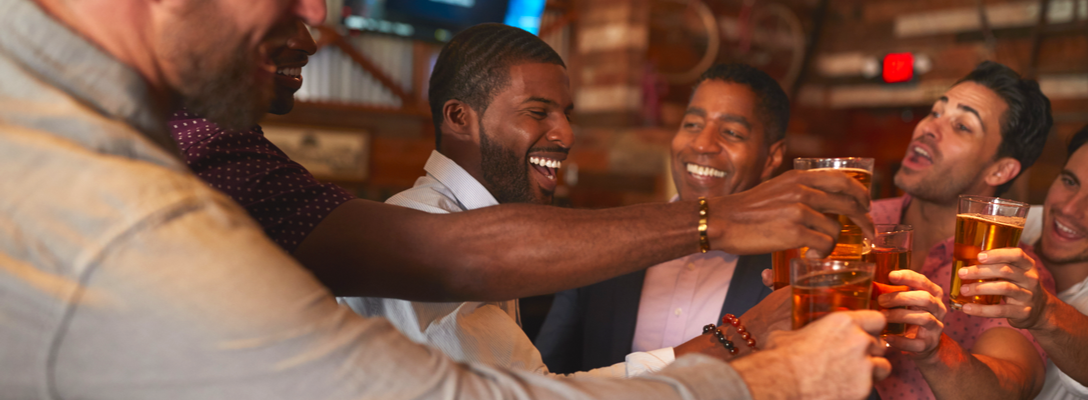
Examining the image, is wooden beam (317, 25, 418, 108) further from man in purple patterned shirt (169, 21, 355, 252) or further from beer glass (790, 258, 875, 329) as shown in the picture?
beer glass (790, 258, 875, 329)

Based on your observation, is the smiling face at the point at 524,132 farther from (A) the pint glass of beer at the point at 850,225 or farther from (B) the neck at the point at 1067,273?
(B) the neck at the point at 1067,273

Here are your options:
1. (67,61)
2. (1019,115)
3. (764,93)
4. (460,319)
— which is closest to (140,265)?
(67,61)

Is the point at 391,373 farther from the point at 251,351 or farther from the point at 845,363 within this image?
the point at 845,363

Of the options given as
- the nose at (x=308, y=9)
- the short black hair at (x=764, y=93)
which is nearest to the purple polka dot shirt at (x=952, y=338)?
the short black hair at (x=764, y=93)

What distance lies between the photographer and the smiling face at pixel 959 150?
194cm

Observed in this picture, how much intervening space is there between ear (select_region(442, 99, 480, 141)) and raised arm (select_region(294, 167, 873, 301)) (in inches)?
20.2

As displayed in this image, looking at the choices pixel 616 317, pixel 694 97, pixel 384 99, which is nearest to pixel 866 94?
pixel 384 99

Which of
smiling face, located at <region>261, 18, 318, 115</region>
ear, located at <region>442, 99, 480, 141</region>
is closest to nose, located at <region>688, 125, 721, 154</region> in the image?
ear, located at <region>442, 99, 480, 141</region>

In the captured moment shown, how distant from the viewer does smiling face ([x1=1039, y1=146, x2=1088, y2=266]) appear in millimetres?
1713

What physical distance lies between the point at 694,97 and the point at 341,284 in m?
1.32

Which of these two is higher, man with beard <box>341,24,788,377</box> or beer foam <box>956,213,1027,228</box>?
man with beard <box>341,24,788,377</box>

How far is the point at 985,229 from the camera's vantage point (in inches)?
50.9

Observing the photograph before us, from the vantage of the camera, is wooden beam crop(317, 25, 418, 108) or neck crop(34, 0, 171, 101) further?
wooden beam crop(317, 25, 418, 108)

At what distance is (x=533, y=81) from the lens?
1605mm
